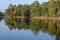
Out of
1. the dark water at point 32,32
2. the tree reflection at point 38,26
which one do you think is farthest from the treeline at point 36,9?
the dark water at point 32,32

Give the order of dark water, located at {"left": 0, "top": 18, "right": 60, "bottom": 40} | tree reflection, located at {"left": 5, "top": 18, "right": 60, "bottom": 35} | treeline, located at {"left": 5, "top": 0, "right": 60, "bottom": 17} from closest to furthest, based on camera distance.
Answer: dark water, located at {"left": 0, "top": 18, "right": 60, "bottom": 40} < tree reflection, located at {"left": 5, "top": 18, "right": 60, "bottom": 35} < treeline, located at {"left": 5, "top": 0, "right": 60, "bottom": 17}

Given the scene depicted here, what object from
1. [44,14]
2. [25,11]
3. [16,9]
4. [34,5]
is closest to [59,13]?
[44,14]

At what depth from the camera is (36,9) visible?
258 feet

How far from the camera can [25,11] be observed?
9025 cm

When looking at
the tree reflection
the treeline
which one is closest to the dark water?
the tree reflection

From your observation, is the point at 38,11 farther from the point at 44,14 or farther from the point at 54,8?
the point at 54,8

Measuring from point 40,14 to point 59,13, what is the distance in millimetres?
21408

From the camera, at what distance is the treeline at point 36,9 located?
190ft

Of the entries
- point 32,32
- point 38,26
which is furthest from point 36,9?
point 32,32

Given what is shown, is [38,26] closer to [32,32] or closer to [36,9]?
[32,32]

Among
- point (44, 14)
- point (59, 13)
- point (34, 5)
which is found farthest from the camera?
point (34, 5)

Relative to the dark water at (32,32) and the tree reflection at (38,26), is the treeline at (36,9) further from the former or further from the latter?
the dark water at (32,32)

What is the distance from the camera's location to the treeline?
190ft

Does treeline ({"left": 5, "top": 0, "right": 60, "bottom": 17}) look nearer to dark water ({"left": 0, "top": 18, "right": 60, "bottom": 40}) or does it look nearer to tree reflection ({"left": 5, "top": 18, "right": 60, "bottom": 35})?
tree reflection ({"left": 5, "top": 18, "right": 60, "bottom": 35})
